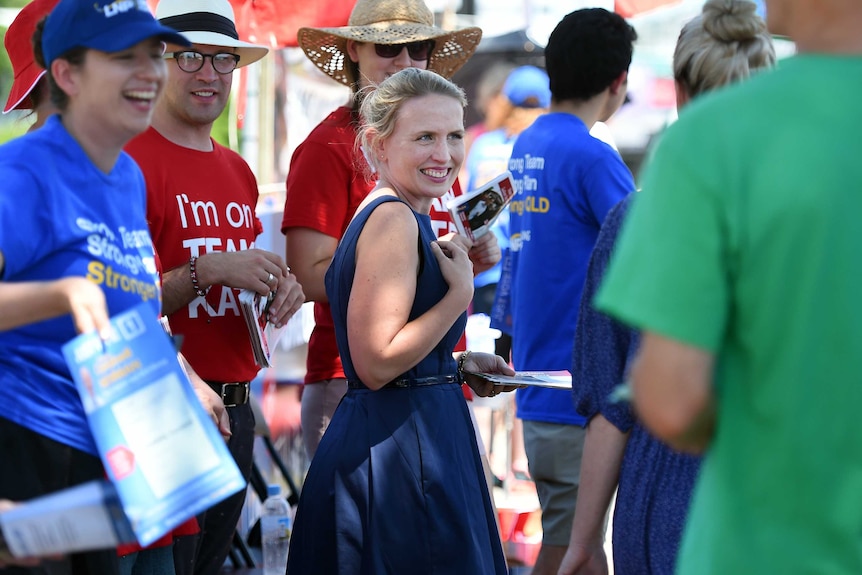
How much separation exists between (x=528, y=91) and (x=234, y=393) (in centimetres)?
514

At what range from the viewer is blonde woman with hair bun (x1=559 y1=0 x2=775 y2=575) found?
2279 millimetres

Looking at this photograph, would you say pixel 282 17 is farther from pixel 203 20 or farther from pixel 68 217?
pixel 68 217

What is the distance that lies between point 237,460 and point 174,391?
66.9 inches

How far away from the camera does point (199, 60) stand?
3680 mm

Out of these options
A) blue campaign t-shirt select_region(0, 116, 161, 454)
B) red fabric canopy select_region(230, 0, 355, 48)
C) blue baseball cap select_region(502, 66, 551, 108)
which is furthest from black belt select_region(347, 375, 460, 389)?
blue baseball cap select_region(502, 66, 551, 108)

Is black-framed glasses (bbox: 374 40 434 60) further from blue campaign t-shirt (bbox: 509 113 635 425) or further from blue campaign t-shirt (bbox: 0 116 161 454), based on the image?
blue campaign t-shirt (bbox: 0 116 161 454)

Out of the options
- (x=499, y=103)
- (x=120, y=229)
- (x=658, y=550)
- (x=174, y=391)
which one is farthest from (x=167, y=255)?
(x=499, y=103)

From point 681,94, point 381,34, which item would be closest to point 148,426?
point 681,94

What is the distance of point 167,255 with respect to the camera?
11.2ft

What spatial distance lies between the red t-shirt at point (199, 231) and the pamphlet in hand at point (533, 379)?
790mm

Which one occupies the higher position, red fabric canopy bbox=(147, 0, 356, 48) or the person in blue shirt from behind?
red fabric canopy bbox=(147, 0, 356, 48)

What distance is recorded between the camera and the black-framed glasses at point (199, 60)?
3.65 m

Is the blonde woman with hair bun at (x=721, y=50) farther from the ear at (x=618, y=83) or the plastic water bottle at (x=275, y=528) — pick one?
the plastic water bottle at (x=275, y=528)

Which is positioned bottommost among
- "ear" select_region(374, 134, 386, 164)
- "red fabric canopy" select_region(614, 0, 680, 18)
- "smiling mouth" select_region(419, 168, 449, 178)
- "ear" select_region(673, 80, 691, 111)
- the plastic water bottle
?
the plastic water bottle
